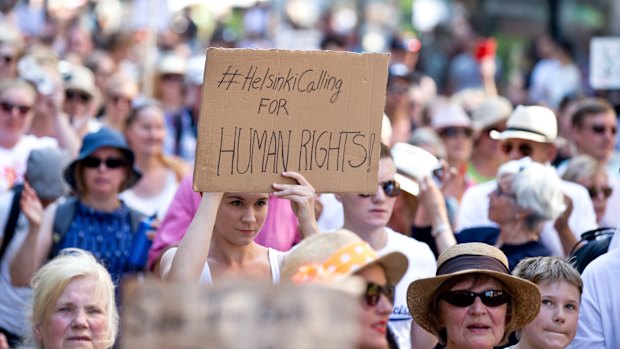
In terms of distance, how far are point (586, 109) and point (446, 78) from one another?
28.3 ft

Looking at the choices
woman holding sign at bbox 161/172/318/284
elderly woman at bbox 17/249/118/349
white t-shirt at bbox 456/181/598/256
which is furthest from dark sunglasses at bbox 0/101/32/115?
woman holding sign at bbox 161/172/318/284

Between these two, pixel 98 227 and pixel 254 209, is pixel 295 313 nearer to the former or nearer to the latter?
pixel 254 209

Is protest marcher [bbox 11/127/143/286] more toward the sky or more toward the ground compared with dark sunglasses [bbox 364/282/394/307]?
more toward the sky

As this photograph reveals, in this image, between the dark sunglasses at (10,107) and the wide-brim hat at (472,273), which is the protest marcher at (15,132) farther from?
the wide-brim hat at (472,273)

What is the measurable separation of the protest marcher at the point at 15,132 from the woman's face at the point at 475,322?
4.24 m

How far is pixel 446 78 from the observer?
59.6 feet

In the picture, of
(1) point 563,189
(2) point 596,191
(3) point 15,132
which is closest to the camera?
(1) point 563,189

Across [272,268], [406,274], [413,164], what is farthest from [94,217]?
[272,268]

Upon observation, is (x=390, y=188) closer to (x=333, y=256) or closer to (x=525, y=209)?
(x=525, y=209)

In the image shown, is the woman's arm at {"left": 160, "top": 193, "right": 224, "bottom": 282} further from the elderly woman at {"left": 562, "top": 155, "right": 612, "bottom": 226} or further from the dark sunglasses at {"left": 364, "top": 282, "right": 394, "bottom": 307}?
the elderly woman at {"left": 562, "top": 155, "right": 612, "bottom": 226}

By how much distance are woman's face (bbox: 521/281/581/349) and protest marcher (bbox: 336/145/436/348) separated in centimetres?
73

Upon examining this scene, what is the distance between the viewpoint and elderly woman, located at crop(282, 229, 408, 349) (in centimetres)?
376

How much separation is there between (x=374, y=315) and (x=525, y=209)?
3.23m

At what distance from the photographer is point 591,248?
6527 millimetres
